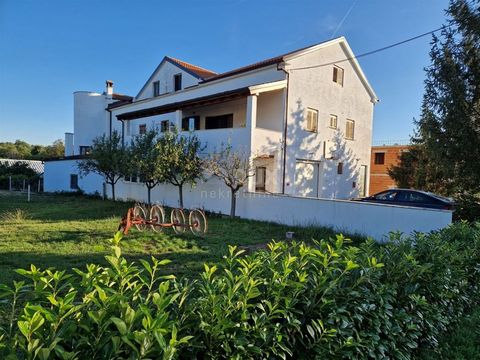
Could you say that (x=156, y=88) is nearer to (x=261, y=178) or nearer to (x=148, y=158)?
(x=148, y=158)

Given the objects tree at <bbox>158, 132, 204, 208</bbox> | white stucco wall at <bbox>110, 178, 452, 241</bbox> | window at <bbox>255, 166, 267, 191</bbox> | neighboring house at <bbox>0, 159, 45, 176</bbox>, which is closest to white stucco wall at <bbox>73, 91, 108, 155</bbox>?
neighboring house at <bbox>0, 159, 45, 176</bbox>

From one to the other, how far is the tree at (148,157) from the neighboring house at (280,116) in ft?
5.21

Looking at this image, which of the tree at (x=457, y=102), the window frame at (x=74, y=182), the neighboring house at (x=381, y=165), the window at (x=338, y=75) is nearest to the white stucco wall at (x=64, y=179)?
the window frame at (x=74, y=182)

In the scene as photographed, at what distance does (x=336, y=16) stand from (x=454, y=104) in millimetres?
8028

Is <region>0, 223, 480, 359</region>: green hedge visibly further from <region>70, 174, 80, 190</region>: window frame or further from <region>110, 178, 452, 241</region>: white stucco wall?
<region>70, 174, 80, 190</region>: window frame

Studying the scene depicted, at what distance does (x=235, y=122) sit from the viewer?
58.9 feet

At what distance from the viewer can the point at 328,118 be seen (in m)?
18.5

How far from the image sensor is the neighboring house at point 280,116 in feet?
50.5

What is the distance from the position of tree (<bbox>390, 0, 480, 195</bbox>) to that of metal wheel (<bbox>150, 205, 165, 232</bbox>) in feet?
31.5

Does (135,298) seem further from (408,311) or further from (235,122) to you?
(235,122)

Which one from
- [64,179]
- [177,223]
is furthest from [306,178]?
[64,179]

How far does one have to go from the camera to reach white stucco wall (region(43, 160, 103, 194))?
25.1 m

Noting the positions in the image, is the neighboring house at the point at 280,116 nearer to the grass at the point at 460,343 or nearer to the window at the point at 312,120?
the window at the point at 312,120

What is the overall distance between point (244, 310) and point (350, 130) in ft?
65.3
